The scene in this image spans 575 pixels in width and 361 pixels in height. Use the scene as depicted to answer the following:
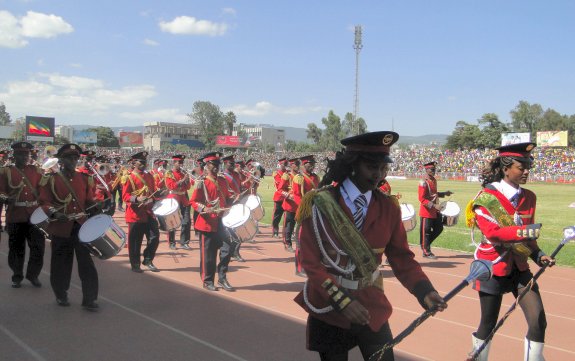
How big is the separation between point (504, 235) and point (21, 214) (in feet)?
21.0

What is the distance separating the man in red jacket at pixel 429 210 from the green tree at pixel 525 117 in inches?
3433

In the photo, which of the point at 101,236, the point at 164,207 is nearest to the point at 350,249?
the point at 101,236

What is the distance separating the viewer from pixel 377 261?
283 centimetres

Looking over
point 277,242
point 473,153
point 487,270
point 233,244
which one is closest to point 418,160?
point 473,153

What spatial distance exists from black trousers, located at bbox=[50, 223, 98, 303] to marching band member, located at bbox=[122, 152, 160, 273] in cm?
210

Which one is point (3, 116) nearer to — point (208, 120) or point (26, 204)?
point (208, 120)

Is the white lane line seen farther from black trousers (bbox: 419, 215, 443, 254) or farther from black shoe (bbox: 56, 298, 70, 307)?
black trousers (bbox: 419, 215, 443, 254)

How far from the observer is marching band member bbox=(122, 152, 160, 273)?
27.6 ft

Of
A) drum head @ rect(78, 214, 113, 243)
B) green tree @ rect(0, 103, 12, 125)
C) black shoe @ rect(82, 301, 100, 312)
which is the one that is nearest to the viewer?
drum head @ rect(78, 214, 113, 243)

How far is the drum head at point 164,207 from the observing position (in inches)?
349

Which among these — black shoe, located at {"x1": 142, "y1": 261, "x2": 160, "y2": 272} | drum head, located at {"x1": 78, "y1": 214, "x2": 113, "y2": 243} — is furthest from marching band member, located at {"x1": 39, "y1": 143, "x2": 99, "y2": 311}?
black shoe, located at {"x1": 142, "y1": 261, "x2": 160, "y2": 272}

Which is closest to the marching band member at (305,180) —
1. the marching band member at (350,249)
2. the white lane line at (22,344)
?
the white lane line at (22,344)

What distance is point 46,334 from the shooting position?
523cm

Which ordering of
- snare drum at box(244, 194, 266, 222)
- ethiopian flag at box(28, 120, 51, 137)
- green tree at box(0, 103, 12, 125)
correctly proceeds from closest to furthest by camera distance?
1. snare drum at box(244, 194, 266, 222)
2. ethiopian flag at box(28, 120, 51, 137)
3. green tree at box(0, 103, 12, 125)
